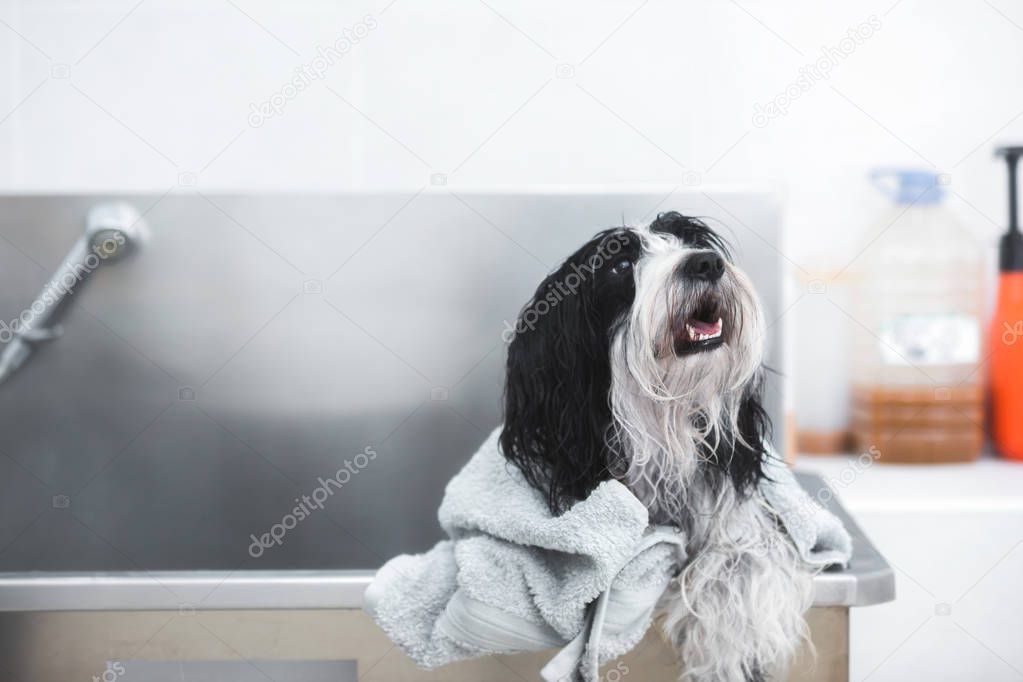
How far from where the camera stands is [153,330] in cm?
127

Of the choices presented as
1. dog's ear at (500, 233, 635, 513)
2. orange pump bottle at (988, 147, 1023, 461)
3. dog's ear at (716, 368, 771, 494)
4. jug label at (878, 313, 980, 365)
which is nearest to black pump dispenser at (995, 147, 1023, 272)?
orange pump bottle at (988, 147, 1023, 461)

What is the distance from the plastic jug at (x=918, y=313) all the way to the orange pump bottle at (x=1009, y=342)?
4cm

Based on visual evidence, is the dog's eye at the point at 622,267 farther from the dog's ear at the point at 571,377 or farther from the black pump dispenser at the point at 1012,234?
the black pump dispenser at the point at 1012,234

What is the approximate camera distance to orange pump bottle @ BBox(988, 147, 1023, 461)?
1.40m

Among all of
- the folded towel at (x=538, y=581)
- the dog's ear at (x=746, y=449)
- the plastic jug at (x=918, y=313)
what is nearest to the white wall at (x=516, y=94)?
the plastic jug at (x=918, y=313)

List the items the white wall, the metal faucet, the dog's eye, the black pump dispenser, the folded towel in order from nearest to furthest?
the folded towel
the dog's eye
the metal faucet
the black pump dispenser
the white wall

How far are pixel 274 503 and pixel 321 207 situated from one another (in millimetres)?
480

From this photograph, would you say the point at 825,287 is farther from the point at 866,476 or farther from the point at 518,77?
the point at 518,77

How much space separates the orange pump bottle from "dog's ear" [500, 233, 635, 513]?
37.6 inches

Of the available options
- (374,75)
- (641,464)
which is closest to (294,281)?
(374,75)

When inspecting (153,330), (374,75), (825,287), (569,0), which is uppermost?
(569,0)

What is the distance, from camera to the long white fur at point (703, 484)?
800 mm

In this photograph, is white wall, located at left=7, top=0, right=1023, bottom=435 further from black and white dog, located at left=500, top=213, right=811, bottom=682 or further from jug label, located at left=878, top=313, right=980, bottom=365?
black and white dog, located at left=500, top=213, right=811, bottom=682

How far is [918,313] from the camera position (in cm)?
141
